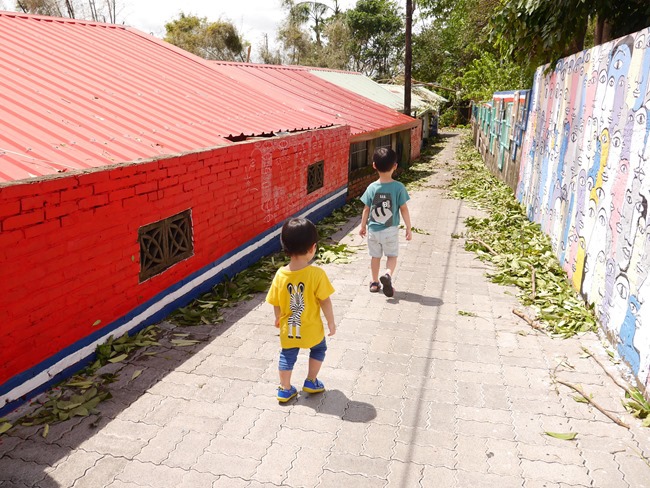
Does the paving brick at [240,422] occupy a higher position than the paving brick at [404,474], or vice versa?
the paving brick at [404,474]

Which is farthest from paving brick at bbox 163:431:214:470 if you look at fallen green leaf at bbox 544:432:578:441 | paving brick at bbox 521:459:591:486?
fallen green leaf at bbox 544:432:578:441

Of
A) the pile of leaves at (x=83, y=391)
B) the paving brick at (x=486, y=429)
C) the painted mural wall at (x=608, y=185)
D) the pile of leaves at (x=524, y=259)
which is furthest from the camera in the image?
the pile of leaves at (x=524, y=259)

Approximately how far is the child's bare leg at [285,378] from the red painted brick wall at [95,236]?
183 centimetres

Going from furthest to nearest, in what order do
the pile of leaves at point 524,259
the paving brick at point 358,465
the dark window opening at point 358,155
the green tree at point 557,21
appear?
the dark window opening at point 358,155 < the green tree at point 557,21 < the pile of leaves at point 524,259 < the paving brick at point 358,465

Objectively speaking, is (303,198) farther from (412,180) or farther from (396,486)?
(412,180)

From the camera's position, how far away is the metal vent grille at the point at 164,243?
4.95 meters

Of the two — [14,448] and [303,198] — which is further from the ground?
[303,198]

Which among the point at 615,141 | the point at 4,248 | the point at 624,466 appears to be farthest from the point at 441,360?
the point at 4,248

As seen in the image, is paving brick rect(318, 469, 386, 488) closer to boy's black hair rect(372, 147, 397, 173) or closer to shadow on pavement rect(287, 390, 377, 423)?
shadow on pavement rect(287, 390, 377, 423)

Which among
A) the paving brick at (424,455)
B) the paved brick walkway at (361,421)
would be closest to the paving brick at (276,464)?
the paved brick walkway at (361,421)

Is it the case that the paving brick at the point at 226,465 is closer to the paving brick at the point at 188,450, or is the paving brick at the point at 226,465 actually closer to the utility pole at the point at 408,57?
the paving brick at the point at 188,450

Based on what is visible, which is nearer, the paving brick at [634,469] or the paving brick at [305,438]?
the paving brick at [634,469]

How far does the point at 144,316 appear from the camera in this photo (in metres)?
5.01

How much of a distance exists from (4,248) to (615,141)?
551 centimetres
